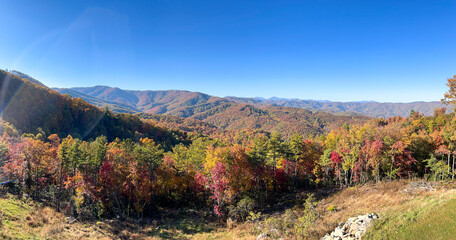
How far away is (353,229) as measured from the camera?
42.4ft

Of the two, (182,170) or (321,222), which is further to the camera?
(182,170)

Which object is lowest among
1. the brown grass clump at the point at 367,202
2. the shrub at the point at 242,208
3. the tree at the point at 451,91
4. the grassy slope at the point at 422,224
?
the shrub at the point at 242,208

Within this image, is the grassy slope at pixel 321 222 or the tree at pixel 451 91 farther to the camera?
the tree at pixel 451 91

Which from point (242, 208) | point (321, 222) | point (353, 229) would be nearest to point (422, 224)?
point (353, 229)

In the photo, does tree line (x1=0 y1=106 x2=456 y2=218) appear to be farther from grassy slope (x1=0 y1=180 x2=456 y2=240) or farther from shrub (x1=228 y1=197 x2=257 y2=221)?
grassy slope (x1=0 y1=180 x2=456 y2=240)

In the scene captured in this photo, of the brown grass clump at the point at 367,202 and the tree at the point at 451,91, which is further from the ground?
the tree at the point at 451,91

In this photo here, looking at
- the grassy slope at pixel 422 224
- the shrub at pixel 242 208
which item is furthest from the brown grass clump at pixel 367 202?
the shrub at pixel 242 208

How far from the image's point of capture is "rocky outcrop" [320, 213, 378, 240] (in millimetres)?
12273

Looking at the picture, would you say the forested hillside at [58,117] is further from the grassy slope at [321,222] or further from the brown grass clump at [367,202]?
the brown grass clump at [367,202]

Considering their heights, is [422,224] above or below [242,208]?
above

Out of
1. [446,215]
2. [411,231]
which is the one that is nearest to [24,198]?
[411,231]

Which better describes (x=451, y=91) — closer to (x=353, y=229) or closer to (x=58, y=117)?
(x=353, y=229)

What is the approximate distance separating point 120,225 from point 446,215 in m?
28.7

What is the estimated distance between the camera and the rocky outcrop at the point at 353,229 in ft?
40.3
